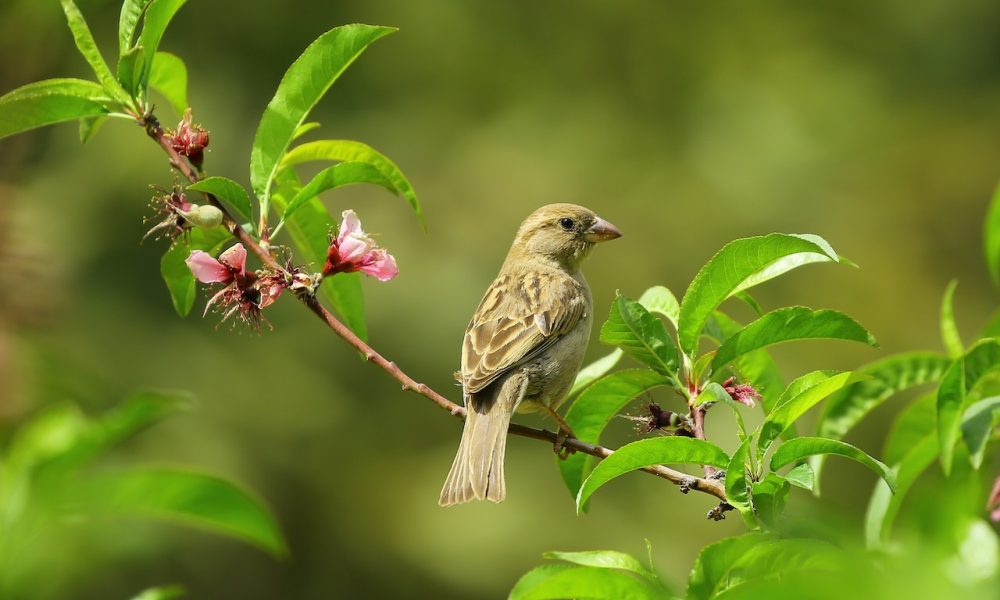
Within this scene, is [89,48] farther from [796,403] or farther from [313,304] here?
[796,403]

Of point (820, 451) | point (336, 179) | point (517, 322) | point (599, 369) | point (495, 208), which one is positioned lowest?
point (820, 451)

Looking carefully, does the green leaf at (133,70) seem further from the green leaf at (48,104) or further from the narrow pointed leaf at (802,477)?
the narrow pointed leaf at (802,477)

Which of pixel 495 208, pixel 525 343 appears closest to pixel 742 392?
pixel 525 343

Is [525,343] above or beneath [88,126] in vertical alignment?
beneath

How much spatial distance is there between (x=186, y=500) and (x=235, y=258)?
99 cm

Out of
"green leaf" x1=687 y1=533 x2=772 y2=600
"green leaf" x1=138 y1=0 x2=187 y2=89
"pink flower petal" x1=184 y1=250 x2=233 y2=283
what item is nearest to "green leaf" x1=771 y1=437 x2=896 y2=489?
"green leaf" x1=687 y1=533 x2=772 y2=600

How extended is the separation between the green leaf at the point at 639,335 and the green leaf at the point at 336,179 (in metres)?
0.76

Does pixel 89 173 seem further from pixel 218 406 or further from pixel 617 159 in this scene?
pixel 617 159

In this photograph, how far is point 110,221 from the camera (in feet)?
38.5

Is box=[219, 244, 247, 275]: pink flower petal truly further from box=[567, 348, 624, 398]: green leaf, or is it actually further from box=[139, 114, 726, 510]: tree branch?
box=[567, 348, 624, 398]: green leaf

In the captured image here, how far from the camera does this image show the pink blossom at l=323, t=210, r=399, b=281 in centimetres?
335

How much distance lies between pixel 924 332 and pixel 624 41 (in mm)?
5377

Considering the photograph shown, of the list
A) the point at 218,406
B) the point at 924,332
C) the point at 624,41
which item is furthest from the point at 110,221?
the point at 924,332

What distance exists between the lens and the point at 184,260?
348cm
